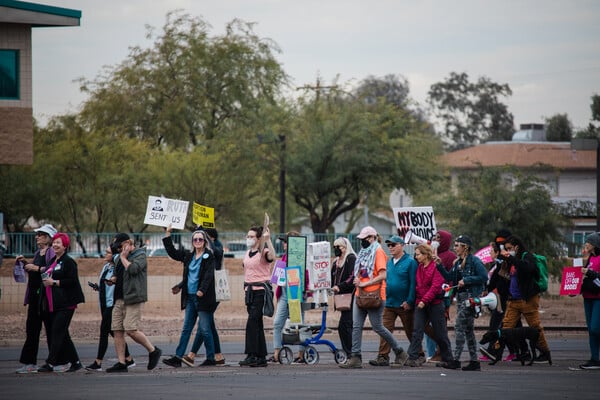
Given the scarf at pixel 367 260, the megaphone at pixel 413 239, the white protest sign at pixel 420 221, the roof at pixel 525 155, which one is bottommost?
the scarf at pixel 367 260

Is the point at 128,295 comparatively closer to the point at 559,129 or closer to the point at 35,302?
the point at 35,302

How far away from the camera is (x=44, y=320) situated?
14.8m

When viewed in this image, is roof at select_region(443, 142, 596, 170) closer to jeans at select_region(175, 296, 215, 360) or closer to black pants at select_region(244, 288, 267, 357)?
black pants at select_region(244, 288, 267, 357)

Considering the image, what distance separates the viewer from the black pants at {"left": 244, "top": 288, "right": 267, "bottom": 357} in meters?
15.6

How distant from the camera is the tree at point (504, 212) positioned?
26.9 meters

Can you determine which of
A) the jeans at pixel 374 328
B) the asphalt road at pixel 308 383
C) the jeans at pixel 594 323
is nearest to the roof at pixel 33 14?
the asphalt road at pixel 308 383

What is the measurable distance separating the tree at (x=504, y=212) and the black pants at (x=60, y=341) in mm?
14221

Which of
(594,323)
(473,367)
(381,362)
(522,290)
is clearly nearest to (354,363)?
(381,362)

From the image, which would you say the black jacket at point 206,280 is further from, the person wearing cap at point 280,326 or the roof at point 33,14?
the roof at point 33,14

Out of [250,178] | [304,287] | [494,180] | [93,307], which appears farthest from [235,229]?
[304,287]

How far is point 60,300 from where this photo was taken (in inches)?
574

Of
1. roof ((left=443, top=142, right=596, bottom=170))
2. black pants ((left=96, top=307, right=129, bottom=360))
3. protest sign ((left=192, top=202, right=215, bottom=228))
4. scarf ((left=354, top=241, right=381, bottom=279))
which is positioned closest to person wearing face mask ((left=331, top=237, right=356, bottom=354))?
scarf ((left=354, top=241, right=381, bottom=279))

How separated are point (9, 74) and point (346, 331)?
620 inches

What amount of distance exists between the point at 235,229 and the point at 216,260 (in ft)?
84.4
